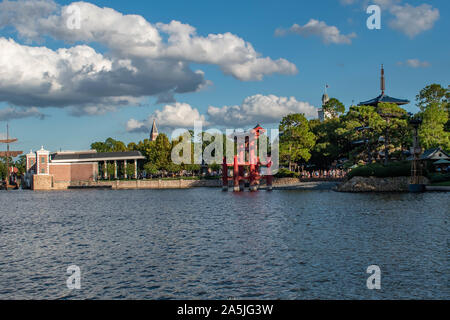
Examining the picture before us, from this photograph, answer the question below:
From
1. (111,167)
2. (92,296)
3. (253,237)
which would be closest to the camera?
(92,296)

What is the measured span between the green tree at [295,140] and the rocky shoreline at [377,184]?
877 inches

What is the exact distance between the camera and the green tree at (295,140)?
82.9 m

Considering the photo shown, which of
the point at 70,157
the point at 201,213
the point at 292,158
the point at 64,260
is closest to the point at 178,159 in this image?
the point at 70,157

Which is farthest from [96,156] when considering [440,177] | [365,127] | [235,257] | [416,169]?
[235,257]

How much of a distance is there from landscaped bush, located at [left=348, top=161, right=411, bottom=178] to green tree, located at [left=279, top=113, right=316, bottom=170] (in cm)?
2181

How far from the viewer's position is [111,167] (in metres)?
127

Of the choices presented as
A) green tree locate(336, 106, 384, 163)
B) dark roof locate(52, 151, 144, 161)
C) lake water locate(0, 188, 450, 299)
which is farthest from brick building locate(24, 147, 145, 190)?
lake water locate(0, 188, 450, 299)

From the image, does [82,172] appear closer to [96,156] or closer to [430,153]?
[96,156]

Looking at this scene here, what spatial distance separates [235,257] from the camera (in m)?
19.2

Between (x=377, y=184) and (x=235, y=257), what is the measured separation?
44.1 metres
